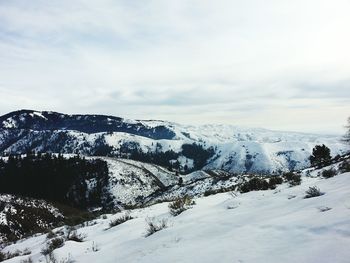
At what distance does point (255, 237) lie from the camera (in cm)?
501

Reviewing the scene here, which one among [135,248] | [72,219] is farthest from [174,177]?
[135,248]

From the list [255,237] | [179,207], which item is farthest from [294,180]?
[255,237]

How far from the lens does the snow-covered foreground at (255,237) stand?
13.7 feet

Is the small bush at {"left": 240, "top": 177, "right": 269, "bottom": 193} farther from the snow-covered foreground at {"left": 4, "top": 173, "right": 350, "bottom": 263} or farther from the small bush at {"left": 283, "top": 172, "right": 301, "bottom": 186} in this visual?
the snow-covered foreground at {"left": 4, "top": 173, "right": 350, "bottom": 263}

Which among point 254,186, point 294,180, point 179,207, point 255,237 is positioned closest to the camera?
point 255,237

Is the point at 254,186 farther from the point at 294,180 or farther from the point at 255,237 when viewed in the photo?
the point at 255,237

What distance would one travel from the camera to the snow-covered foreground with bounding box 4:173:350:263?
418 centimetres

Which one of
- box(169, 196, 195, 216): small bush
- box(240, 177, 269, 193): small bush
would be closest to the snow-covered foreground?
box(169, 196, 195, 216): small bush

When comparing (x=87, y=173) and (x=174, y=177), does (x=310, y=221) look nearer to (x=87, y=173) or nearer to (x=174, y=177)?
(x=87, y=173)

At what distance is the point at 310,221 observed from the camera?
516 centimetres

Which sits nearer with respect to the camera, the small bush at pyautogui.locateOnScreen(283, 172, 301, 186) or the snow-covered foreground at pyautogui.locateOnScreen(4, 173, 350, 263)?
the snow-covered foreground at pyautogui.locateOnScreen(4, 173, 350, 263)

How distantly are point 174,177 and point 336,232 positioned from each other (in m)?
187

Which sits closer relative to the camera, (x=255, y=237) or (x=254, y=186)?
(x=255, y=237)

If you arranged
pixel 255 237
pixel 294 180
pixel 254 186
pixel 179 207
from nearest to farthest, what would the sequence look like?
pixel 255 237 → pixel 179 207 → pixel 294 180 → pixel 254 186
